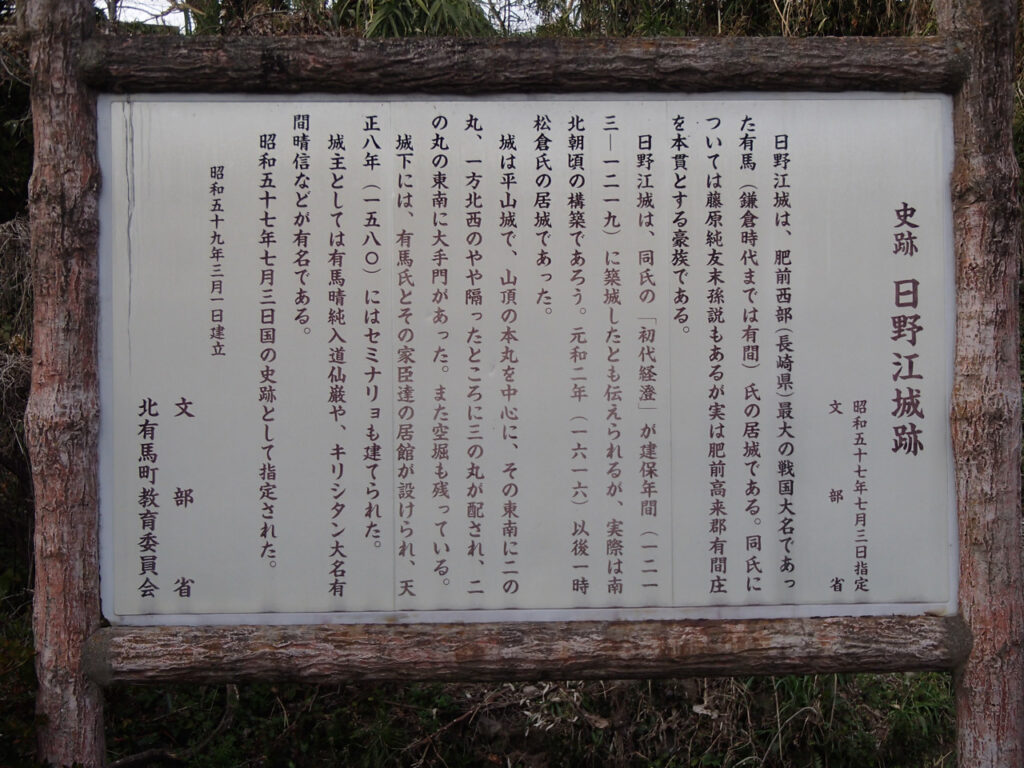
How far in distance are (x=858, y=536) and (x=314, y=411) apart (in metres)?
2.04

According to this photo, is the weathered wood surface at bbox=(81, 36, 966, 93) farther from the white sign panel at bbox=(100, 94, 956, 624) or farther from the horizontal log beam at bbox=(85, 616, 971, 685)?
the horizontal log beam at bbox=(85, 616, 971, 685)

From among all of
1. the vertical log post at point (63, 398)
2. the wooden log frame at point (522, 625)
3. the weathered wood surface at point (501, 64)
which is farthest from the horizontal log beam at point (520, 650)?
the weathered wood surface at point (501, 64)

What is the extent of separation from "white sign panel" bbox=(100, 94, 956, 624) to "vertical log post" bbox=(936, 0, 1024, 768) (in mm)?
87

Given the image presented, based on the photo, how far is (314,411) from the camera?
9.68ft

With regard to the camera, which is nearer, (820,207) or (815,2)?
(820,207)

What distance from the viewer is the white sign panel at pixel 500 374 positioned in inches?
116

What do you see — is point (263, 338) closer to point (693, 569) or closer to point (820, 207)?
point (693, 569)

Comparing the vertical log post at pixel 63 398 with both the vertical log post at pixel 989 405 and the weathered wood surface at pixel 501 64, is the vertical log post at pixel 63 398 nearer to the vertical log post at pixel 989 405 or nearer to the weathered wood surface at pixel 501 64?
the weathered wood surface at pixel 501 64

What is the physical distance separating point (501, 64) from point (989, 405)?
2160 millimetres

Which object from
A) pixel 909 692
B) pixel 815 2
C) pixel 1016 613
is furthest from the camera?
pixel 815 2

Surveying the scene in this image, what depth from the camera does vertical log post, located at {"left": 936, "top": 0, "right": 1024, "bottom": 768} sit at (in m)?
2.94

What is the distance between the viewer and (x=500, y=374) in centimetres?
296

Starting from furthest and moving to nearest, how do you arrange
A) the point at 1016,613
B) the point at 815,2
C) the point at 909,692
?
the point at 815,2 < the point at 909,692 < the point at 1016,613

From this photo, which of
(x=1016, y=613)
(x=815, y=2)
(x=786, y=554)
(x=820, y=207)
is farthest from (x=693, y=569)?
(x=815, y=2)
